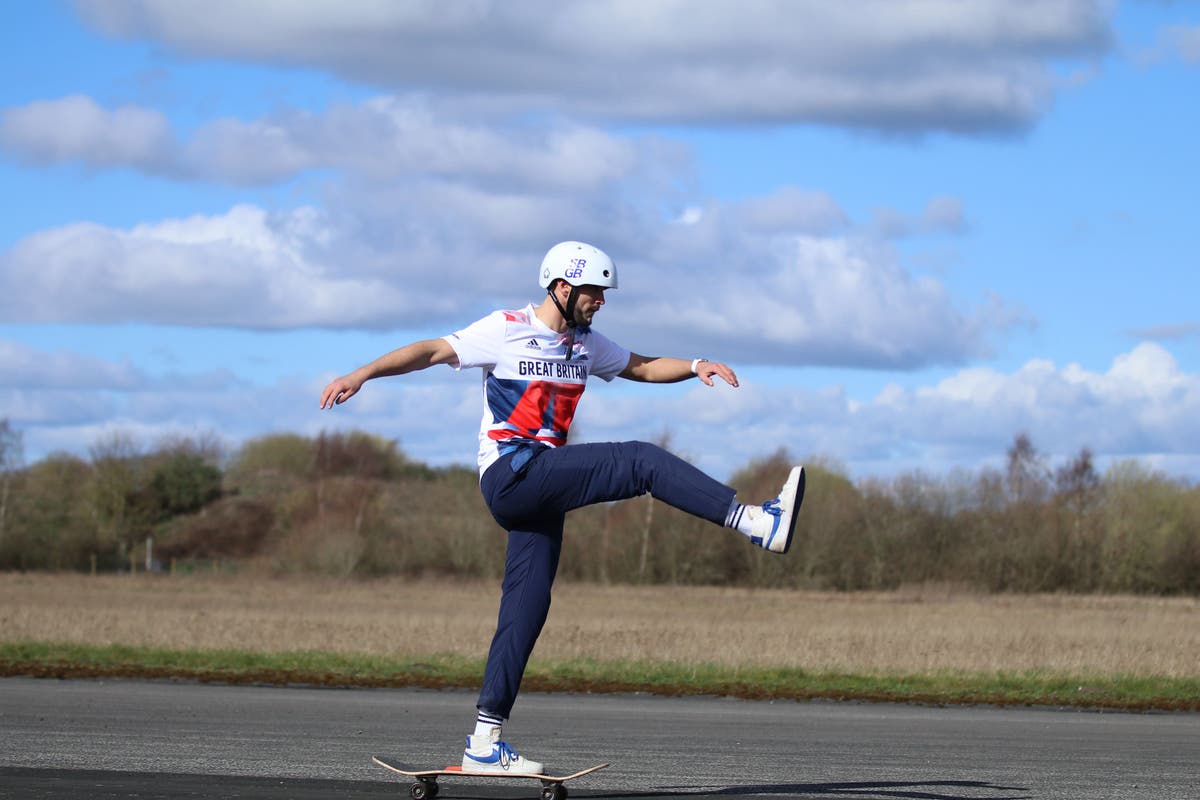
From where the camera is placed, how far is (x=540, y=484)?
7914mm

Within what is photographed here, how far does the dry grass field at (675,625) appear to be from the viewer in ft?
80.2

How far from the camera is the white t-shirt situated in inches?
320

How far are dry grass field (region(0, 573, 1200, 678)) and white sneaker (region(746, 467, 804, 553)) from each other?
50.2 ft

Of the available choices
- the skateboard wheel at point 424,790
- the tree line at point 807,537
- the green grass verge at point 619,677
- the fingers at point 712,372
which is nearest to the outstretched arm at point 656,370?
the fingers at point 712,372

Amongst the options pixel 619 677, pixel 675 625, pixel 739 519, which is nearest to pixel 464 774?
pixel 739 519

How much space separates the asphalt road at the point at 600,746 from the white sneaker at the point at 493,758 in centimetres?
25

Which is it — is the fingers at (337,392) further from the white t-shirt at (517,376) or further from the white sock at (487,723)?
the white sock at (487,723)

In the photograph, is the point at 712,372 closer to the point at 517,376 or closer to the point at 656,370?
the point at 656,370

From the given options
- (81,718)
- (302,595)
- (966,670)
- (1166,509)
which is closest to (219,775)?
(81,718)

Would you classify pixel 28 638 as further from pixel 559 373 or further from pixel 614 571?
pixel 614 571

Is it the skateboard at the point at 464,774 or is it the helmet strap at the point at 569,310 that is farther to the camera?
the helmet strap at the point at 569,310

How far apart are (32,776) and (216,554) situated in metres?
91.3

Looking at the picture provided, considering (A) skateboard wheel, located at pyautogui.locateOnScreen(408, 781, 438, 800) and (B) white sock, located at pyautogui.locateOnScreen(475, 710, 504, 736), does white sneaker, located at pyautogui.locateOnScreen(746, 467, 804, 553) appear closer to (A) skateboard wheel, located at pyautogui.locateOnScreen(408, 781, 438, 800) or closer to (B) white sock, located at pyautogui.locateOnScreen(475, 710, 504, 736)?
(B) white sock, located at pyautogui.locateOnScreen(475, 710, 504, 736)

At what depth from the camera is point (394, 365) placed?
7633mm
